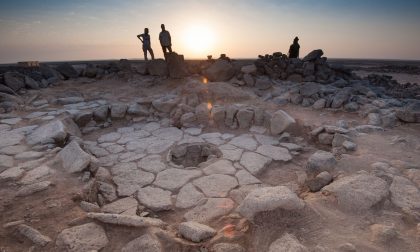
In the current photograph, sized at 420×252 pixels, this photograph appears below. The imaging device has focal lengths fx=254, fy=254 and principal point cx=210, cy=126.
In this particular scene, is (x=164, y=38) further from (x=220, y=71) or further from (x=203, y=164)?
(x=203, y=164)

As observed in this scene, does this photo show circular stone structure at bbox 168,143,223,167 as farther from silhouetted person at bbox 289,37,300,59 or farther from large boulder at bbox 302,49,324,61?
silhouetted person at bbox 289,37,300,59

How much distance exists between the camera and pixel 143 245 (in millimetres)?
2164

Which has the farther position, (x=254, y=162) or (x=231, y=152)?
(x=231, y=152)

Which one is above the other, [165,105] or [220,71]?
[220,71]

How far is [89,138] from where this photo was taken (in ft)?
18.2

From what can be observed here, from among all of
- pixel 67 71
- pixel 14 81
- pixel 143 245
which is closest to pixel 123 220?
pixel 143 245

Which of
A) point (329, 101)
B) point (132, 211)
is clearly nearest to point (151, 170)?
point (132, 211)

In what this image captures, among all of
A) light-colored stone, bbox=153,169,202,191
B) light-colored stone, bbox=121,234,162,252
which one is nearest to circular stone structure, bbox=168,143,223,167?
light-colored stone, bbox=153,169,202,191

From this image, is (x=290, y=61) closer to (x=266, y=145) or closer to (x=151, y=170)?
(x=266, y=145)

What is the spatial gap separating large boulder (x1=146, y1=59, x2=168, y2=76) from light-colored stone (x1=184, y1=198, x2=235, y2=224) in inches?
248

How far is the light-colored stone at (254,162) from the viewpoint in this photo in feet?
13.6

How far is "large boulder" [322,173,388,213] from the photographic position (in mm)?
2499

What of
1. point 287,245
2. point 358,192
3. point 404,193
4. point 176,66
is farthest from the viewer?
point 176,66

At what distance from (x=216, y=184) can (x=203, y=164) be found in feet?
2.11
